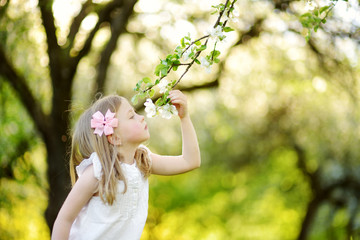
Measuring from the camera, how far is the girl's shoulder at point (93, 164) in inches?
78.4

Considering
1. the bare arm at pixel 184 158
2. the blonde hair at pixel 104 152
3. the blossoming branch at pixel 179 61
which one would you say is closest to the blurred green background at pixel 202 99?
the blonde hair at pixel 104 152

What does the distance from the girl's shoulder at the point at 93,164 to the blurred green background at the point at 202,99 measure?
1.73ft

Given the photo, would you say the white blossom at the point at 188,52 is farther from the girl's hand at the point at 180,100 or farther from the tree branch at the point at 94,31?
the tree branch at the point at 94,31

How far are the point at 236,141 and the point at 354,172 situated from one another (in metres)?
2.85

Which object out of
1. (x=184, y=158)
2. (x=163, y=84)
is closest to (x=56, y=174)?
(x=184, y=158)

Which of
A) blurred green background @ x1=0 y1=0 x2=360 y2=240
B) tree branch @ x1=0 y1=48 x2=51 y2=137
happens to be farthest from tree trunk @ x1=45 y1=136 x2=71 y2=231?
tree branch @ x1=0 y1=48 x2=51 y2=137

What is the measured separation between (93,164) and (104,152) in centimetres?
7

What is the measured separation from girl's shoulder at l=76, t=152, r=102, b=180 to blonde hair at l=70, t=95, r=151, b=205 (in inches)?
0.6

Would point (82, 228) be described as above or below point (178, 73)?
above

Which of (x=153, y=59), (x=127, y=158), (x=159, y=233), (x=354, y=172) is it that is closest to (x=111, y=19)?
(x=153, y=59)

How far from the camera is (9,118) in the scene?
18.2ft

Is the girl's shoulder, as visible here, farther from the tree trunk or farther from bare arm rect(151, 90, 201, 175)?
the tree trunk

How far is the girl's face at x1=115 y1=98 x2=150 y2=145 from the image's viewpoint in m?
2.08

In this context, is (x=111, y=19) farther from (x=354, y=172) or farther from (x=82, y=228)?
(x=354, y=172)
